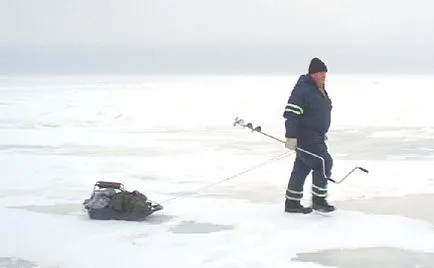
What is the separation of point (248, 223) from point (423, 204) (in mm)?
1707

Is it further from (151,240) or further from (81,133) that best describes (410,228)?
(81,133)

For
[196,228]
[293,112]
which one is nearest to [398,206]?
[293,112]

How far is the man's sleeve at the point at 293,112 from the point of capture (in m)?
5.73

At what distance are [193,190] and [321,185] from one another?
152 cm

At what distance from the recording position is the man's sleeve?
573 centimetres

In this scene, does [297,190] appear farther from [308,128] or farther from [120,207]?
[120,207]

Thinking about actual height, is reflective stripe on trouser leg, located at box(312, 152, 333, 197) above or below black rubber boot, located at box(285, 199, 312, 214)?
above

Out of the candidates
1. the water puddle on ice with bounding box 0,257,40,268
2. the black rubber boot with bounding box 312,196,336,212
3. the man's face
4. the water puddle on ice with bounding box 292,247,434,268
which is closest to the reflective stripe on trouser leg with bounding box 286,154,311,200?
the black rubber boot with bounding box 312,196,336,212

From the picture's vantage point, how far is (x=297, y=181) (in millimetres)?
5863

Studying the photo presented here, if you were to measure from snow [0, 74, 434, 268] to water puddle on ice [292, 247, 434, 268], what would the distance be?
99mm

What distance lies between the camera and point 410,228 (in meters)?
5.35

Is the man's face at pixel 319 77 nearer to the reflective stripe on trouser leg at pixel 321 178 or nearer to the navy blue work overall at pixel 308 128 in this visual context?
the navy blue work overall at pixel 308 128

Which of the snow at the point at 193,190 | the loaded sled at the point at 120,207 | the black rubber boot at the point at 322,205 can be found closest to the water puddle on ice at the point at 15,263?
the snow at the point at 193,190

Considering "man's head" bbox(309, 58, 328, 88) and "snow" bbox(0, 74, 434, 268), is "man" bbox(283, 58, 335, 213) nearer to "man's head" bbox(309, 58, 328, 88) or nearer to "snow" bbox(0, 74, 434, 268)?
"man's head" bbox(309, 58, 328, 88)
